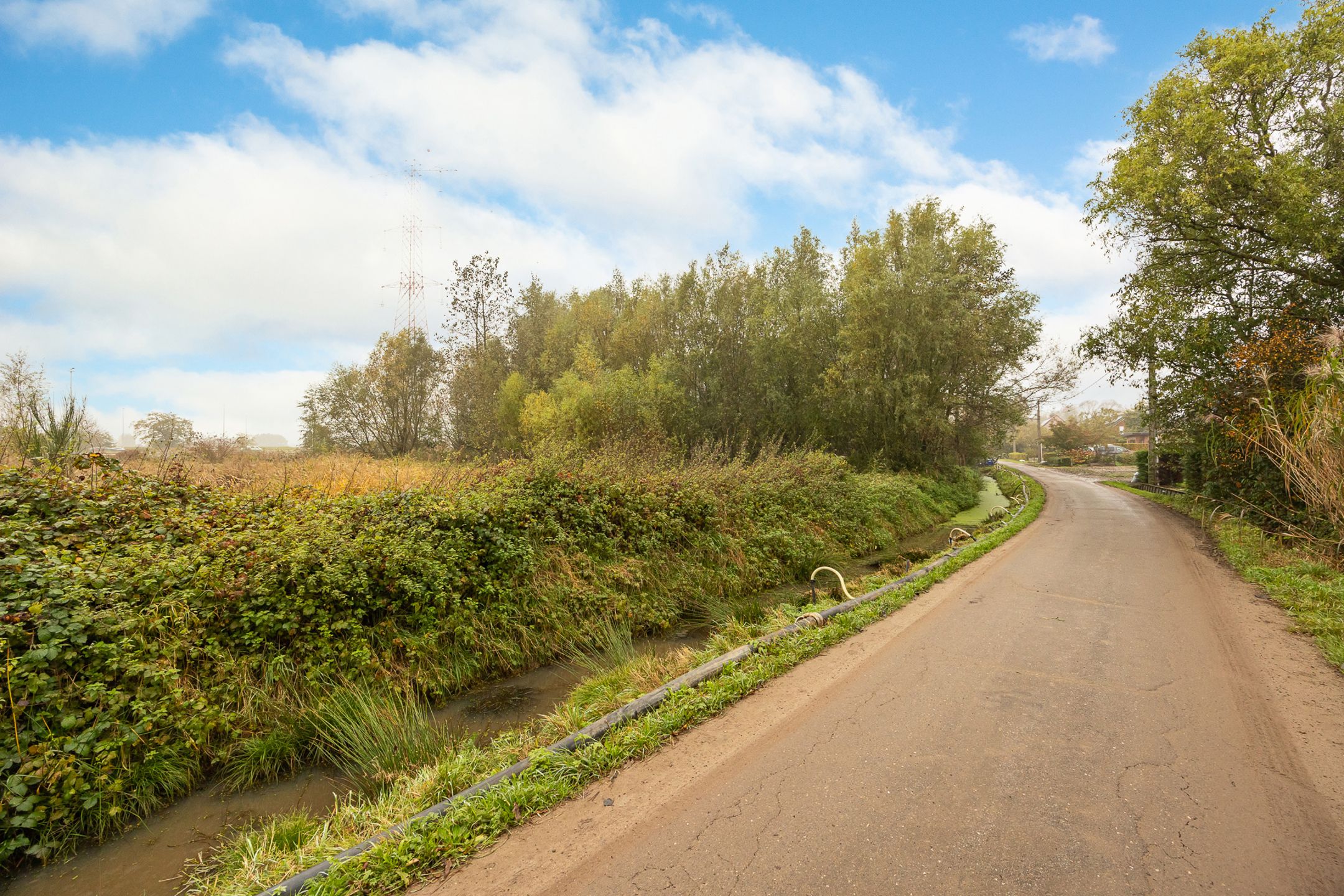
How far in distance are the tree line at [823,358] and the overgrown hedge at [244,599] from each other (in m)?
9.00

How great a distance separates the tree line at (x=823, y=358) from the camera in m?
18.3

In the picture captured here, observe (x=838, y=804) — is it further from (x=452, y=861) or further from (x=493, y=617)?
(x=493, y=617)

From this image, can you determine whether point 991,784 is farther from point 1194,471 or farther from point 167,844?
point 1194,471

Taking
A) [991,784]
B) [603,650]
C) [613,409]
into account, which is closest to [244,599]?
[603,650]

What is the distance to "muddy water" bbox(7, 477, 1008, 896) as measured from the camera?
3.18 metres

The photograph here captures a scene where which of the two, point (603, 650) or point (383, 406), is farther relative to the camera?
point (383, 406)

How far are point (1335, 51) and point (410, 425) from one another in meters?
32.4

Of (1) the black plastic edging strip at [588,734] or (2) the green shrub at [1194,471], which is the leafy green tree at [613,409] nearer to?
(1) the black plastic edging strip at [588,734]

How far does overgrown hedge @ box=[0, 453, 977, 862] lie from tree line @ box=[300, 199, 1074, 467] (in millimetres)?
9001

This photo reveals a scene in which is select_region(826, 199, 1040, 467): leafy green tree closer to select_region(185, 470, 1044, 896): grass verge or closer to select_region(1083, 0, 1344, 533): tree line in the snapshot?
select_region(1083, 0, 1344, 533): tree line

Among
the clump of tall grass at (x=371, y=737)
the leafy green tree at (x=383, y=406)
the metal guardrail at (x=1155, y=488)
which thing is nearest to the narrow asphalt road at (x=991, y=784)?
the clump of tall grass at (x=371, y=737)

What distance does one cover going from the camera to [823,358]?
20.4 meters

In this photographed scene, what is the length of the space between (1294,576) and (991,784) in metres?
7.45

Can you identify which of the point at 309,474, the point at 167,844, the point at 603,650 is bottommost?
the point at 167,844
